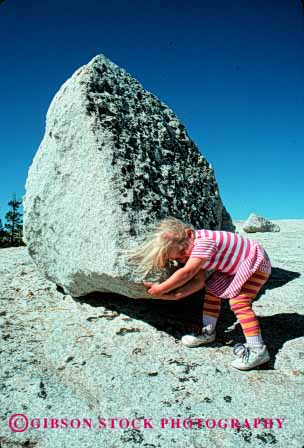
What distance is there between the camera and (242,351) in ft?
11.4

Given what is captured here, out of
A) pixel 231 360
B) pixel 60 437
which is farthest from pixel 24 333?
pixel 231 360

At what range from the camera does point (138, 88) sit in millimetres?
4605

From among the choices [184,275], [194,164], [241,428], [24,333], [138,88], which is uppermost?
[138,88]

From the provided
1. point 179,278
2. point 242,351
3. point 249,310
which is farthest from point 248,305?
point 179,278

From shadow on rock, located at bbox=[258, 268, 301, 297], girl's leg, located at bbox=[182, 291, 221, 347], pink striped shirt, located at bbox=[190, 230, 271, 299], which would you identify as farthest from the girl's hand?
shadow on rock, located at bbox=[258, 268, 301, 297]

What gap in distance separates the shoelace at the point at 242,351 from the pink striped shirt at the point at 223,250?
636 mm

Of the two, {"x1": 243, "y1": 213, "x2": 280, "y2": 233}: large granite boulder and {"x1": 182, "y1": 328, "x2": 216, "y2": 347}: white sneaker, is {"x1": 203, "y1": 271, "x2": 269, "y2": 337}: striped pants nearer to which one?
{"x1": 182, "y1": 328, "x2": 216, "y2": 347}: white sneaker

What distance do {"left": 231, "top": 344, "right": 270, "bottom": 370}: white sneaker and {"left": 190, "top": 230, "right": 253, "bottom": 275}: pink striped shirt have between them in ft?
2.21

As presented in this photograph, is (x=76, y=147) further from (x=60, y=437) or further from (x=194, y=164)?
(x=60, y=437)

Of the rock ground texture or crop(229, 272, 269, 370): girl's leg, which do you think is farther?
crop(229, 272, 269, 370): girl's leg

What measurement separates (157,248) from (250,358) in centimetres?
120

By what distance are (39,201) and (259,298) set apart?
2.66m

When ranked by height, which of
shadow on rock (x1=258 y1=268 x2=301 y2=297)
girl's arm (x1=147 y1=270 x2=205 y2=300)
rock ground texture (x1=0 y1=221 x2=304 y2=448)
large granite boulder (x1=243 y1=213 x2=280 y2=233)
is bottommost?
rock ground texture (x1=0 y1=221 x2=304 y2=448)

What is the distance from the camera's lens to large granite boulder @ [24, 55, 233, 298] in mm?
3619
